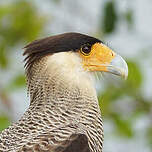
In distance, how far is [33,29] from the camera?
27.8 ft

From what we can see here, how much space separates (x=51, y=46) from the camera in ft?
19.4

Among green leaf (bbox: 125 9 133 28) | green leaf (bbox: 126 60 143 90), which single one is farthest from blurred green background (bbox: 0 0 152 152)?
green leaf (bbox: 125 9 133 28)

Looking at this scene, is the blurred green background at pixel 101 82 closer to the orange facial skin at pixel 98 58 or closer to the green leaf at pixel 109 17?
the green leaf at pixel 109 17

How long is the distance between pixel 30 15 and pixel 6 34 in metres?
0.29

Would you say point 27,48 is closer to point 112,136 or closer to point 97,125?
point 97,125

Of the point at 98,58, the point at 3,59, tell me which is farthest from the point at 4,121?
the point at 98,58

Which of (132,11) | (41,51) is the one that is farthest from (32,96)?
(132,11)

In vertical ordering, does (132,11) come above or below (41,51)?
above

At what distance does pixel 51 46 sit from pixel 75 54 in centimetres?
20

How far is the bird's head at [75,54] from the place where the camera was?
19.5ft

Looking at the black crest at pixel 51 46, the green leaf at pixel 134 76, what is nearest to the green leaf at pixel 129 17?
the green leaf at pixel 134 76

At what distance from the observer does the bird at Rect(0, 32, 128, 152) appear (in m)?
5.71

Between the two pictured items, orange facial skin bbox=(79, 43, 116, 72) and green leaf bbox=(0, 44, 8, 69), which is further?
green leaf bbox=(0, 44, 8, 69)

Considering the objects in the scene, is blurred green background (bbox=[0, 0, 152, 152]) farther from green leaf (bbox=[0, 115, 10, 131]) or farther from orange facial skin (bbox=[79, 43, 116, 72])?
orange facial skin (bbox=[79, 43, 116, 72])
